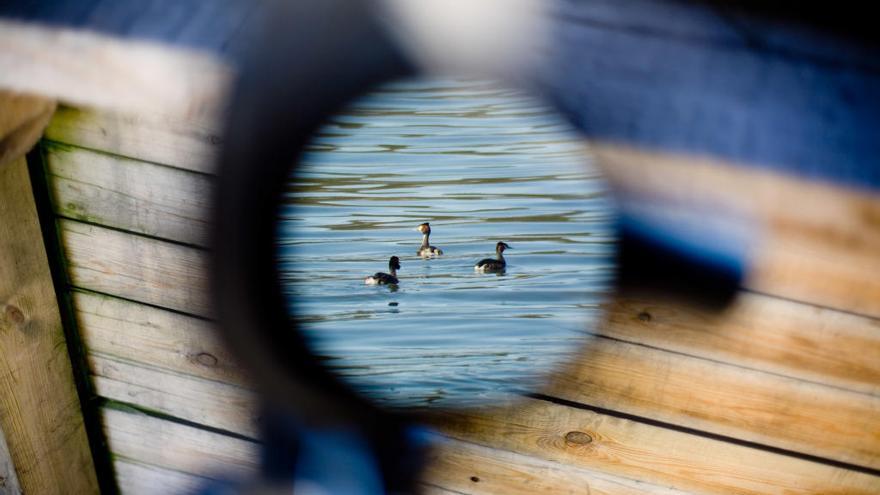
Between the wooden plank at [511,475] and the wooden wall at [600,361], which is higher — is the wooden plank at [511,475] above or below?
below

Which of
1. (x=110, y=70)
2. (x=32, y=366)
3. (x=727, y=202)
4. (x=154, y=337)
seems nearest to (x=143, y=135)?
(x=110, y=70)

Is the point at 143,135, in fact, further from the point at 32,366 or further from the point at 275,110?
the point at 32,366

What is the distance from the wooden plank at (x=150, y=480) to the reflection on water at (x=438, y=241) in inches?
17.0

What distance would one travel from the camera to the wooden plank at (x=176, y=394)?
1323 mm

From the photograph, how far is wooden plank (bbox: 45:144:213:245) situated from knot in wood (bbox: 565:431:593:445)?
0.70 m

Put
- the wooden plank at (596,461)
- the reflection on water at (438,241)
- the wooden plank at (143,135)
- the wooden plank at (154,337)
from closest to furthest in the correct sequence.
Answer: the wooden plank at (143,135) < the wooden plank at (596,461) < the wooden plank at (154,337) < the reflection on water at (438,241)

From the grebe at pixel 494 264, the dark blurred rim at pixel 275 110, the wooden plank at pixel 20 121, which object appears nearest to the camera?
the dark blurred rim at pixel 275 110

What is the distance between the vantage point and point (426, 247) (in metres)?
2.68

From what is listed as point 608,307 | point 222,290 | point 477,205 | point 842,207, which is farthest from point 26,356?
point 477,205

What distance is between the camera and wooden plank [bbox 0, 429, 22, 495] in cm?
132

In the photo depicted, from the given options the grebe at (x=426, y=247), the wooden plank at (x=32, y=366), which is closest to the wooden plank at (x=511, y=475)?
the wooden plank at (x=32, y=366)

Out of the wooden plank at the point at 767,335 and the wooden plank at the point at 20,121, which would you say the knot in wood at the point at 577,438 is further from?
the wooden plank at the point at 20,121

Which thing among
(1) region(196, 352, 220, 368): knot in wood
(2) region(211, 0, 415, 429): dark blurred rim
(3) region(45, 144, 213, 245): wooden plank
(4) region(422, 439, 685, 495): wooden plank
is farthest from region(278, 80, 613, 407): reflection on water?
(2) region(211, 0, 415, 429): dark blurred rim

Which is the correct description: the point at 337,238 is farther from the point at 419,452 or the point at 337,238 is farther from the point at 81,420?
the point at 419,452
